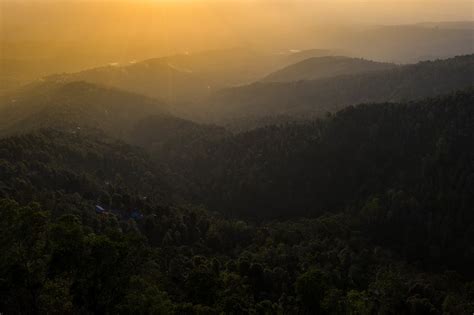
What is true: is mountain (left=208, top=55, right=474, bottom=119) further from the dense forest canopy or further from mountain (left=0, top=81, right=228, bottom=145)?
mountain (left=0, top=81, right=228, bottom=145)

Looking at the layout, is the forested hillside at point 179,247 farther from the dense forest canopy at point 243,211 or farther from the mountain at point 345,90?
the mountain at point 345,90

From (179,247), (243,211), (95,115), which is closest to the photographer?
(179,247)

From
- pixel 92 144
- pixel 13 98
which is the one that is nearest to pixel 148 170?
pixel 92 144

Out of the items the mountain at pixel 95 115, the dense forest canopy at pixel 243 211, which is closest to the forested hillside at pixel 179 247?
the dense forest canopy at pixel 243 211

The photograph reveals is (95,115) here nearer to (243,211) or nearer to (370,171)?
(243,211)

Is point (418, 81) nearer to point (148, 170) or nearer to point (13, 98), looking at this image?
A: point (148, 170)

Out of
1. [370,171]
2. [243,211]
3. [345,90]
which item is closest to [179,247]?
[243,211]
